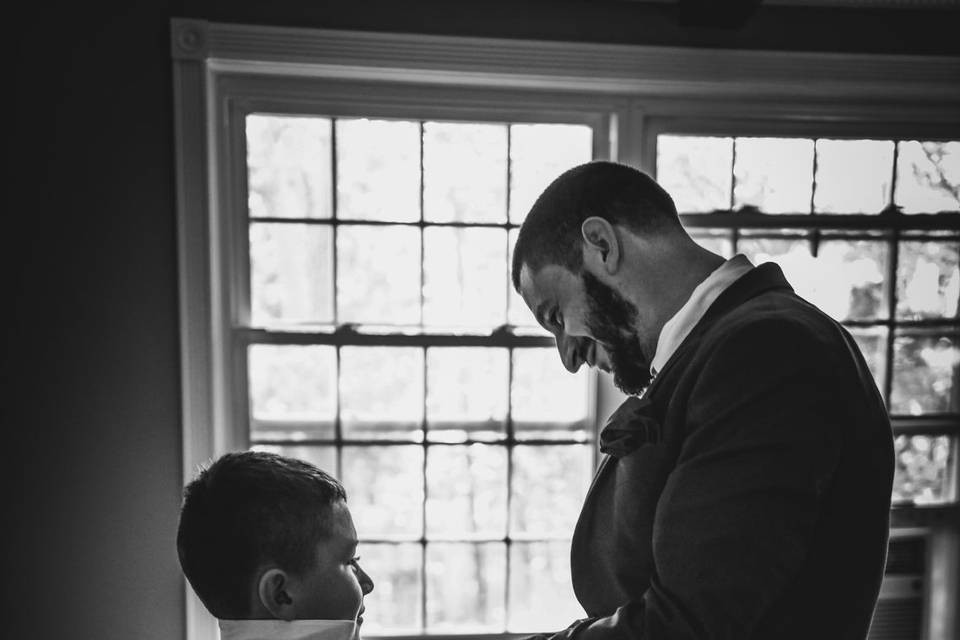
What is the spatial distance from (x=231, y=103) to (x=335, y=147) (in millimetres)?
337

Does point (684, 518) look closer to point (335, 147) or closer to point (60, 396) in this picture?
point (335, 147)

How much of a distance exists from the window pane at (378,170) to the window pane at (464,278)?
0.14 m

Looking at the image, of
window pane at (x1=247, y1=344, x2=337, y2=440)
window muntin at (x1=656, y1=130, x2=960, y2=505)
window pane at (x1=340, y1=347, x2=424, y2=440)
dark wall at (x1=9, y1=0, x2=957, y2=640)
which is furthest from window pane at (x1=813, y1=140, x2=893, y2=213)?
window pane at (x1=247, y1=344, x2=337, y2=440)

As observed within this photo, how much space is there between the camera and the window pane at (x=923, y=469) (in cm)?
238

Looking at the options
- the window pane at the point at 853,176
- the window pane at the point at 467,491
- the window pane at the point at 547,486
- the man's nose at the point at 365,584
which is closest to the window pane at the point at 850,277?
the window pane at the point at 853,176

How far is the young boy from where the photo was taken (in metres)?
1.07

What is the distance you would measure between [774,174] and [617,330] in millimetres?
1405

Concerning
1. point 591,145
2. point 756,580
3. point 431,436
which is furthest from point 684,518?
point 591,145

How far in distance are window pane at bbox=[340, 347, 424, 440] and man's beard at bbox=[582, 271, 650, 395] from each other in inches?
40.5

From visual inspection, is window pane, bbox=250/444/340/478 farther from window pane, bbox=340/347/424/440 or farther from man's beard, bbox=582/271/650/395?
man's beard, bbox=582/271/650/395

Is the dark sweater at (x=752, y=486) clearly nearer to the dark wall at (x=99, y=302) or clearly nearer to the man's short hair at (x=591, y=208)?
the man's short hair at (x=591, y=208)

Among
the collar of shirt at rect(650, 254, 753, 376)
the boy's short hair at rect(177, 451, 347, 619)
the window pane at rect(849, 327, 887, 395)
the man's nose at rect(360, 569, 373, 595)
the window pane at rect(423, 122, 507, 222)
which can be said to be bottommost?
the man's nose at rect(360, 569, 373, 595)

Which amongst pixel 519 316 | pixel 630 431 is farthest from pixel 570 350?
pixel 519 316

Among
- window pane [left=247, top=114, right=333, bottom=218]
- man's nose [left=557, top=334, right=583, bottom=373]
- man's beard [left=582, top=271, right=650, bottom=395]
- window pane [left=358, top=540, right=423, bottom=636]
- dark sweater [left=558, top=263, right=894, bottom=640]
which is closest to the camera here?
dark sweater [left=558, top=263, right=894, bottom=640]
